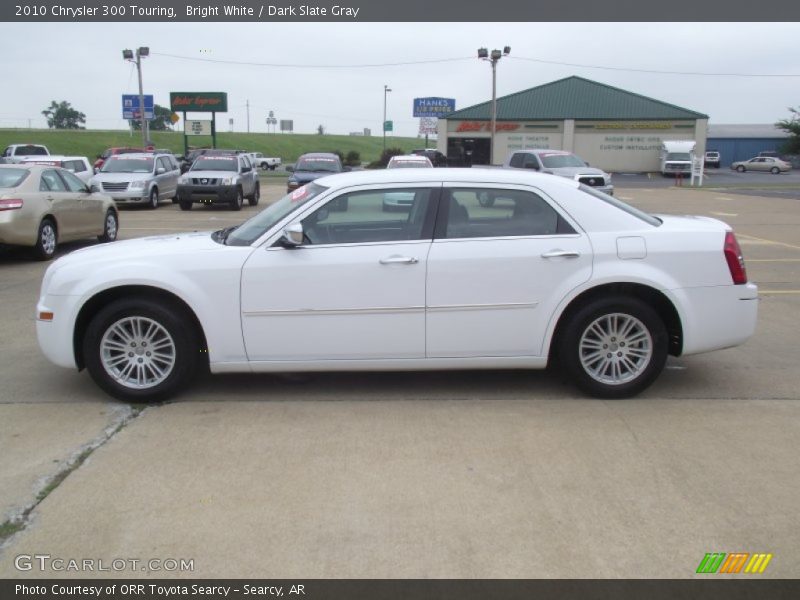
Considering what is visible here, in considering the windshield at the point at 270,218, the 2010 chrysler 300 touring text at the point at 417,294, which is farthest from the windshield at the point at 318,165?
the 2010 chrysler 300 touring text at the point at 417,294

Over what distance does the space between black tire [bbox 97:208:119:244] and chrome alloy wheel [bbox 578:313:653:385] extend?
1083 cm

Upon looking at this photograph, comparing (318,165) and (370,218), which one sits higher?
(318,165)

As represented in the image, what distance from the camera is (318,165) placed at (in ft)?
78.6

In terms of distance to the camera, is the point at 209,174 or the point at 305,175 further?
the point at 305,175

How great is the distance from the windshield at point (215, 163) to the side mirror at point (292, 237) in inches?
757

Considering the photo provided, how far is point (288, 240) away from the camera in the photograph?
5.01 meters

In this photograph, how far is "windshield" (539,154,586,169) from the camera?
74.1 ft

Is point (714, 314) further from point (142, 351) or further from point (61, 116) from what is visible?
point (61, 116)

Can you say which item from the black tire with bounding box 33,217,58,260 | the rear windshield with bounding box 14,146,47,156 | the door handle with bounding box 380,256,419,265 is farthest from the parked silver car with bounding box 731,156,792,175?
the door handle with bounding box 380,256,419,265

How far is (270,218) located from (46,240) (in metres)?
7.66

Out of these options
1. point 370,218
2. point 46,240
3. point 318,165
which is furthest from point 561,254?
point 318,165

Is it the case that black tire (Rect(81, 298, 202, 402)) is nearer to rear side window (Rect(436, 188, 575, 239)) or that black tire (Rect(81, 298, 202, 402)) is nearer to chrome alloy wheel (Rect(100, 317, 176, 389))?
chrome alloy wheel (Rect(100, 317, 176, 389))

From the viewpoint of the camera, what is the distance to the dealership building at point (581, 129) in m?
55.5
